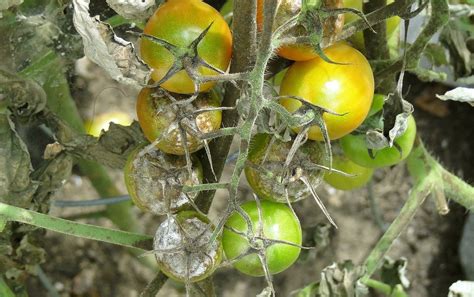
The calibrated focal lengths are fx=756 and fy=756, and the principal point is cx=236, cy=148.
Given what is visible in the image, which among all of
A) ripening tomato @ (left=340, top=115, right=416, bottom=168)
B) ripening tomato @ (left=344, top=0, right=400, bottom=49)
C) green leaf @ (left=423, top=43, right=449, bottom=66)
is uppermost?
ripening tomato @ (left=344, top=0, right=400, bottom=49)

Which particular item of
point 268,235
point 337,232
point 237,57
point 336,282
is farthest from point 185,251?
point 337,232

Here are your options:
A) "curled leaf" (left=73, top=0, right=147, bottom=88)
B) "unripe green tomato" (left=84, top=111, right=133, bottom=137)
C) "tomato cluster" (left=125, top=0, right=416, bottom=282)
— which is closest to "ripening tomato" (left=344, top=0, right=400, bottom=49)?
"tomato cluster" (left=125, top=0, right=416, bottom=282)

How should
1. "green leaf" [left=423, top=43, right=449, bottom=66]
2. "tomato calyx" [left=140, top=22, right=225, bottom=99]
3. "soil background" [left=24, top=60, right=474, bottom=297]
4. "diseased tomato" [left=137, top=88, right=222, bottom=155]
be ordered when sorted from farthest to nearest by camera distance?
1. "soil background" [left=24, top=60, right=474, bottom=297]
2. "green leaf" [left=423, top=43, right=449, bottom=66]
3. "diseased tomato" [left=137, top=88, right=222, bottom=155]
4. "tomato calyx" [left=140, top=22, right=225, bottom=99]

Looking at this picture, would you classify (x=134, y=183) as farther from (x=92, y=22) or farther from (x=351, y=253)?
(x=351, y=253)

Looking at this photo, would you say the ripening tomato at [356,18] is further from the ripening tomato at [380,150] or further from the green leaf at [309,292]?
the green leaf at [309,292]

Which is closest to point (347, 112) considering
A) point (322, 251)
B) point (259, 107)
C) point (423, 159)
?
point (259, 107)

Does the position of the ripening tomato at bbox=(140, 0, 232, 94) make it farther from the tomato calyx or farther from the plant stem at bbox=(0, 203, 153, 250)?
the plant stem at bbox=(0, 203, 153, 250)

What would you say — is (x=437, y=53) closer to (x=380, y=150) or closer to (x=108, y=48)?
(x=380, y=150)
